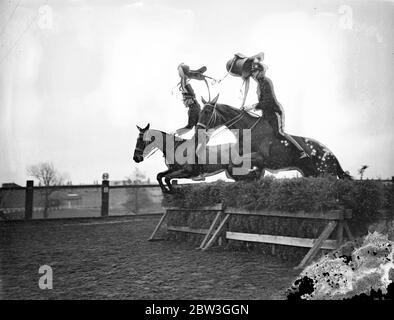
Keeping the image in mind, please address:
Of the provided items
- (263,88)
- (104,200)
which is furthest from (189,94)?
(104,200)

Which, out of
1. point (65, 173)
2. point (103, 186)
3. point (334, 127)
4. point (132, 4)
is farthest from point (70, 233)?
point (334, 127)

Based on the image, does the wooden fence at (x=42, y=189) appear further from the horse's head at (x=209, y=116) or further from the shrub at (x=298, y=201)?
the shrub at (x=298, y=201)

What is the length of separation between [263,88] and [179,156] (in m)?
2.28

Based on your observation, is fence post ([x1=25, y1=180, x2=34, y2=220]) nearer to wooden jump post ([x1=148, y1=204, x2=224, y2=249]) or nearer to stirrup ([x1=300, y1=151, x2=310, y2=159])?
wooden jump post ([x1=148, y1=204, x2=224, y2=249])

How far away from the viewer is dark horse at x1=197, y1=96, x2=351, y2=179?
608 centimetres

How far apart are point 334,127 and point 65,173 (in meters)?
4.97

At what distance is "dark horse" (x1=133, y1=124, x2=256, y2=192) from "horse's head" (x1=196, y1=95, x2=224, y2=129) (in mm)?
414

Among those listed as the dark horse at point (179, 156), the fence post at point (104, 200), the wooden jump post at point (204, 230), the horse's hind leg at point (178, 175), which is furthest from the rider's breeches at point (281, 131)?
the fence post at point (104, 200)

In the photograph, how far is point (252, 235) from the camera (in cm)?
530

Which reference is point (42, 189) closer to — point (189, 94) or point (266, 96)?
point (189, 94)

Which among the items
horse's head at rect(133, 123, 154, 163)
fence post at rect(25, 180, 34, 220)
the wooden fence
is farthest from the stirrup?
fence post at rect(25, 180, 34, 220)

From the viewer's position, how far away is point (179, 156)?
24.2ft

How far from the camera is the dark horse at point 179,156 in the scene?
23.0 ft

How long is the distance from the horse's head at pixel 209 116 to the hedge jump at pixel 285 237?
168 cm
